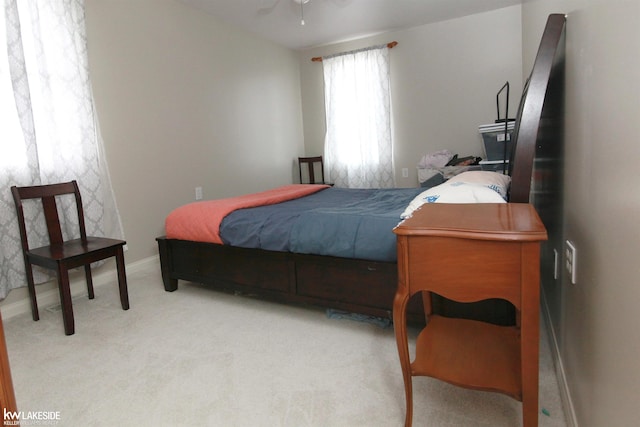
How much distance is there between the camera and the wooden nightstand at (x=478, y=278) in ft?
3.17

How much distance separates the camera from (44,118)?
Result: 248cm

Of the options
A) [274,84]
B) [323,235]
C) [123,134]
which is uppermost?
[274,84]

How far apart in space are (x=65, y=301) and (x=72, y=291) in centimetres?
75

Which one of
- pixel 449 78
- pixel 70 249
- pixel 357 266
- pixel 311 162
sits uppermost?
pixel 449 78

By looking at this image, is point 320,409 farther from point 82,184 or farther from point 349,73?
point 349,73

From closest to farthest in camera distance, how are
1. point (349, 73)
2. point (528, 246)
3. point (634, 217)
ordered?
1. point (634, 217)
2. point (528, 246)
3. point (349, 73)

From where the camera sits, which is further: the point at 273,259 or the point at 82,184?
the point at 82,184

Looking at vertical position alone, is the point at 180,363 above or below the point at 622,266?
below

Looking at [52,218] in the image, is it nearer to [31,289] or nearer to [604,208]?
[31,289]

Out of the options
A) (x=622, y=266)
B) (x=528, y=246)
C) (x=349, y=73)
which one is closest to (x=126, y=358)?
(x=528, y=246)

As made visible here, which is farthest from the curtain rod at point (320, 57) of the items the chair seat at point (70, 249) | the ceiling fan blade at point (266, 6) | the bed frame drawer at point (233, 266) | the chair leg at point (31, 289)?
the chair leg at point (31, 289)

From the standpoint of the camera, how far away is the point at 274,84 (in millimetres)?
4711

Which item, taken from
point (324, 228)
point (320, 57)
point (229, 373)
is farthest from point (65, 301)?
point (320, 57)

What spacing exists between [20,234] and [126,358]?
1186 millimetres
